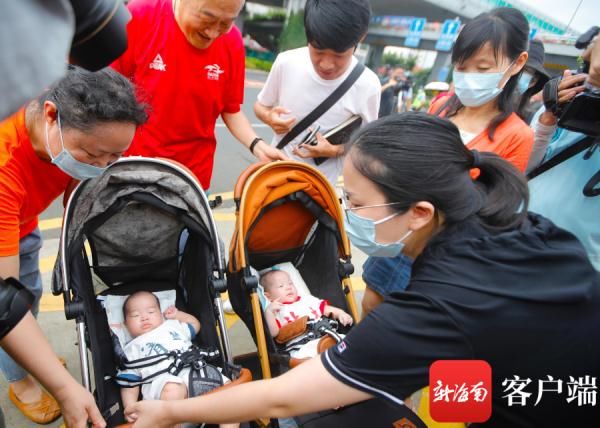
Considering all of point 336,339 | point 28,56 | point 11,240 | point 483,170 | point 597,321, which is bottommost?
point 336,339

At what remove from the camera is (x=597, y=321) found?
1090 mm

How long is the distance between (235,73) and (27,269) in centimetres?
139

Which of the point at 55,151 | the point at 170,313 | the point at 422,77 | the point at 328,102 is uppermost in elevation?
the point at 328,102

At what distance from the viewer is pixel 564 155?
6.61ft

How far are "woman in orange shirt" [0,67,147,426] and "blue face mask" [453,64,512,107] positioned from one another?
155 cm

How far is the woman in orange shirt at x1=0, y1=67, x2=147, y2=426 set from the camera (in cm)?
126

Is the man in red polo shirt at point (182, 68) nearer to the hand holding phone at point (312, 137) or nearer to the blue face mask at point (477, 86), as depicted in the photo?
the hand holding phone at point (312, 137)

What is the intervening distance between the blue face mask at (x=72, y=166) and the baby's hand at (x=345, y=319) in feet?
4.59

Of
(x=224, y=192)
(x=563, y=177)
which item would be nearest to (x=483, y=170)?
(x=563, y=177)

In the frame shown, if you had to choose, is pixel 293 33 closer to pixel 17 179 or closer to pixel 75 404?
pixel 17 179

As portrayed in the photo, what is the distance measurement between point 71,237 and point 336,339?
4.27 ft

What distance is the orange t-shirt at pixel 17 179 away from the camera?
131 cm

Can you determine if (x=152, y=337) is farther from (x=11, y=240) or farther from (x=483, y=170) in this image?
(x=483, y=170)

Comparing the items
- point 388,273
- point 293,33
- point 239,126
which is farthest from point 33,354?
point 293,33
